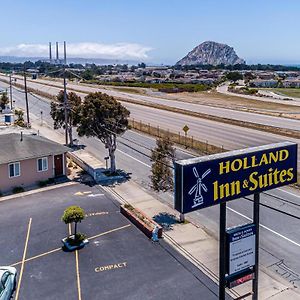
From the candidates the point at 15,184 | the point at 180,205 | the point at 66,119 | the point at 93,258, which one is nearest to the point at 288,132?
the point at 66,119

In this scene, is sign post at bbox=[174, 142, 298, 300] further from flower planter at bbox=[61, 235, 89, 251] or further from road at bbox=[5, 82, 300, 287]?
flower planter at bbox=[61, 235, 89, 251]

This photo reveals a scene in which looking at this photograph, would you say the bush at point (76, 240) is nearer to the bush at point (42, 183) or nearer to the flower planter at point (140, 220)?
the flower planter at point (140, 220)

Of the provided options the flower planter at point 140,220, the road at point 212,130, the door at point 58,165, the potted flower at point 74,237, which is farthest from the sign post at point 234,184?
the road at point 212,130

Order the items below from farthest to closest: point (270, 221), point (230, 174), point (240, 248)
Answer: point (270, 221) < point (240, 248) < point (230, 174)

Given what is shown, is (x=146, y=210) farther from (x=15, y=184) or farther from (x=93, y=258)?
(x=15, y=184)

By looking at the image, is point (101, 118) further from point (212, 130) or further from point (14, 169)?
point (212, 130)

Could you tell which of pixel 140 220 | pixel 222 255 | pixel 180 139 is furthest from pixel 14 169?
pixel 180 139
